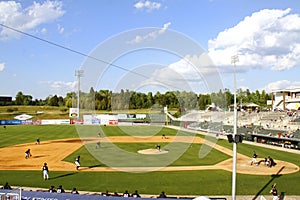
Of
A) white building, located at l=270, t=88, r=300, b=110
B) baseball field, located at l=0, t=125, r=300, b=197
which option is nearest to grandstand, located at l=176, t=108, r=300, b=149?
baseball field, located at l=0, t=125, r=300, b=197

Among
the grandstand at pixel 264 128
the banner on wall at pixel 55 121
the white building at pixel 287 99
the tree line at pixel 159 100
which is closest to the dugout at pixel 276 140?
the grandstand at pixel 264 128

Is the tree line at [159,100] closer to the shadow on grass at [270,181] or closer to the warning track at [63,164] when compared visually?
the warning track at [63,164]

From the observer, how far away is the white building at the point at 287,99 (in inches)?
2996

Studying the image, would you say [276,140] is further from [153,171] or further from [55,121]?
[55,121]

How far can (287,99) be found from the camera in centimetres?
7969

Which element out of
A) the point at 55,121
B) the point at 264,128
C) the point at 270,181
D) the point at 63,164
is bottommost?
the point at 63,164

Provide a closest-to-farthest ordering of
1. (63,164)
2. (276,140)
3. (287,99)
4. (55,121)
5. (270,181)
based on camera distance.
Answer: (270,181), (63,164), (276,140), (287,99), (55,121)

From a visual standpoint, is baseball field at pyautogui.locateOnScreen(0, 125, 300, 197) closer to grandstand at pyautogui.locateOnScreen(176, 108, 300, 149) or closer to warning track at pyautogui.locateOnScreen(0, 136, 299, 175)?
warning track at pyautogui.locateOnScreen(0, 136, 299, 175)

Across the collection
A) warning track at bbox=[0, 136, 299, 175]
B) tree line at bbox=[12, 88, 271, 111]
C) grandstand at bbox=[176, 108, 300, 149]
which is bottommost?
warning track at bbox=[0, 136, 299, 175]

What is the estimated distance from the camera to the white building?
76.1 meters

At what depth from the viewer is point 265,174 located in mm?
25062

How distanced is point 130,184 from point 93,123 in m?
66.8

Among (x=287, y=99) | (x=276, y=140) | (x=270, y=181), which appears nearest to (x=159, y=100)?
(x=287, y=99)

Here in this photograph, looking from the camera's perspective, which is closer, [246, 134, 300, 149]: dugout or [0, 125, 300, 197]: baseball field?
[0, 125, 300, 197]: baseball field
